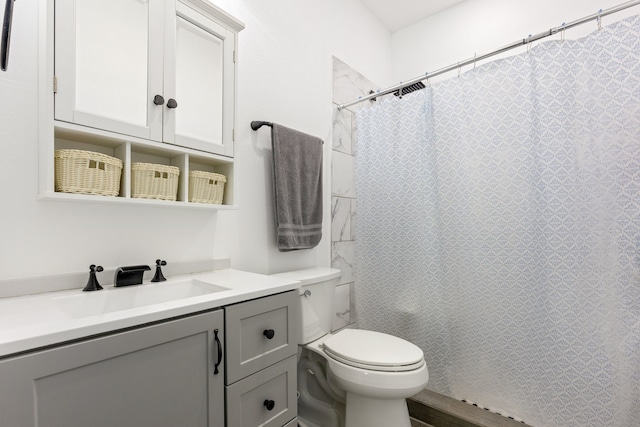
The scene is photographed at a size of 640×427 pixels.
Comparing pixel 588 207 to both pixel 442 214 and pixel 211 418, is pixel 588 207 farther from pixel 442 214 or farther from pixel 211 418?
pixel 211 418

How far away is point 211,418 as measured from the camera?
33.1 inches

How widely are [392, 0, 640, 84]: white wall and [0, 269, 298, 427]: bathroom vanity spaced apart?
7.28 feet

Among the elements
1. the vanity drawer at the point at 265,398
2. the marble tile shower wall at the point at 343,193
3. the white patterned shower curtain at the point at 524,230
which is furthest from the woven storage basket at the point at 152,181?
the white patterned shower curtain at the point at 524,230

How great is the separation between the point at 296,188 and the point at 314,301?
22.9 inches

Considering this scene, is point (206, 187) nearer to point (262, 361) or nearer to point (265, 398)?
point (262, 361)

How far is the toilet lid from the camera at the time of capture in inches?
49.4

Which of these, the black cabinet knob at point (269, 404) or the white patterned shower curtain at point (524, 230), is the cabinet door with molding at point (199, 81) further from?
the white patterned shower curtain at point (524, 230)

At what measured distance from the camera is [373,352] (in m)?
1.34

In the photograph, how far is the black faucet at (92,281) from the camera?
950 millimetres

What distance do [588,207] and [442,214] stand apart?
0.62 m

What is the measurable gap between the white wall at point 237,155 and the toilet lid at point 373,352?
0.49 m

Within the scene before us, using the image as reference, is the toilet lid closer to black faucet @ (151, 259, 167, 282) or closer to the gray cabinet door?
the gray cabinet door

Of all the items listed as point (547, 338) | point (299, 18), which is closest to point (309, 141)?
point (299, 18)

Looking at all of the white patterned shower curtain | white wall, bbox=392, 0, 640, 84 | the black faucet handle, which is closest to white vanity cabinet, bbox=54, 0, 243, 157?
the black faucet handle
